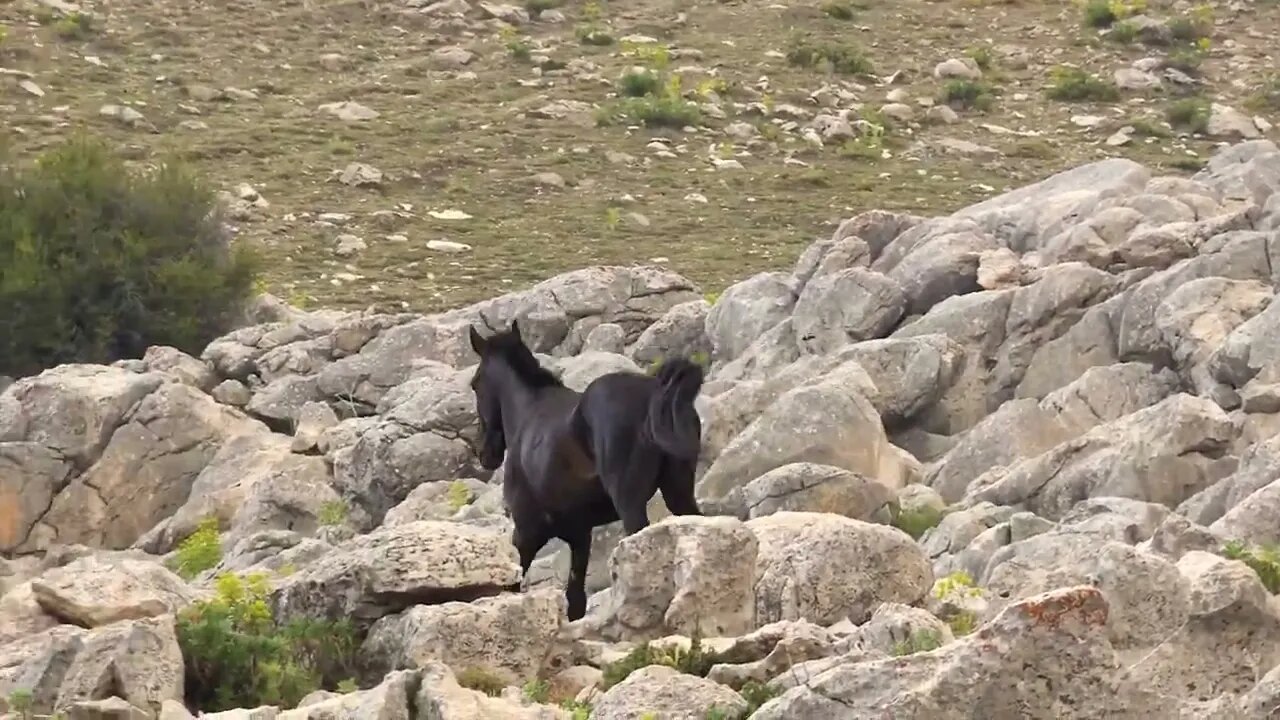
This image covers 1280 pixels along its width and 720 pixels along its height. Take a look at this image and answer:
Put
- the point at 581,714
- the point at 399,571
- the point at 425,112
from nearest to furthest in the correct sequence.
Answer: the point at 581,714, the point at 399,571, the point at 425,112

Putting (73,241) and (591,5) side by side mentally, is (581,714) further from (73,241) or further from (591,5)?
A: (591,5)

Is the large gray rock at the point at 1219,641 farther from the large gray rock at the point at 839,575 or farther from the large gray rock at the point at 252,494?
the large gray rock at the point at 252,494

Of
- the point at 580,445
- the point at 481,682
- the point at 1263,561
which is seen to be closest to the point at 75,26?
the point at 580,445

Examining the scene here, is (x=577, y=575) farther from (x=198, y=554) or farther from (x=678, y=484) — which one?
(x=198, y=554)

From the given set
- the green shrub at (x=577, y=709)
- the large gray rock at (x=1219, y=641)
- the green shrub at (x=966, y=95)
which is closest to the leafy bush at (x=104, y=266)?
the green shrub at (x=966, y=95)

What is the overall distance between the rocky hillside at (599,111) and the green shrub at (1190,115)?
0.38 feet

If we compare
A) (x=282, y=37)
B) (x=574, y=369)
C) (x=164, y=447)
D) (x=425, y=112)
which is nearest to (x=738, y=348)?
(x=574, y=369)

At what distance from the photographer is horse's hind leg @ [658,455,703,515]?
12.1 meters

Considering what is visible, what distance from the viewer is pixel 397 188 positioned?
3456 cm

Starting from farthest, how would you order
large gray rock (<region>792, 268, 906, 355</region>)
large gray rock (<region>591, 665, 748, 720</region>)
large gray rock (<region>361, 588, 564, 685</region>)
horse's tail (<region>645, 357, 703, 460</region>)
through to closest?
large gray rock (<region>792, 268, 906, 355</region>) → horse's tail (<region>645, 357, 703, 460</region>) → large gray rock (<region>361, 588, 564, 685</region>) → large gray rock (<region>591, 665, 748, 720</region>)

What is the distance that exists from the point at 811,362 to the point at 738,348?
6.94 ft

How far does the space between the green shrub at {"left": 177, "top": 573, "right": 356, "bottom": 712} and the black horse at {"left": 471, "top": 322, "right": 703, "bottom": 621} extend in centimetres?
270

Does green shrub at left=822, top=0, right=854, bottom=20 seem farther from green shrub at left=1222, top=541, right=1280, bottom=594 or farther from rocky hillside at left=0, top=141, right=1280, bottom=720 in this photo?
green shrub at left=1222, top=541, right=1280, bottom=594

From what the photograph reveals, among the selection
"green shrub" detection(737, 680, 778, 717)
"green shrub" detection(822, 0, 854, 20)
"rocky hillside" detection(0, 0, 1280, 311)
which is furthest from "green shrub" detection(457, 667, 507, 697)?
"green shrub" detection(822, 0, 854, 20)
